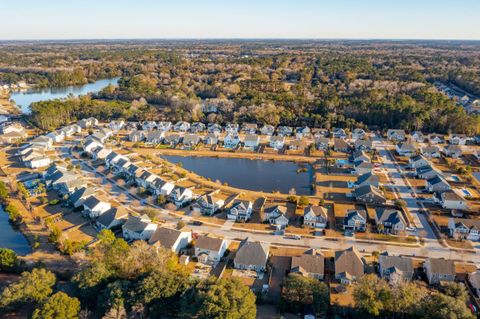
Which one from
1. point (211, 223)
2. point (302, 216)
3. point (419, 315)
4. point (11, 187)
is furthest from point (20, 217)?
point (419, 315)

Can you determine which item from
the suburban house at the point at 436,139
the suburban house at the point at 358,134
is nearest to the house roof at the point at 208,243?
the suburban house at the point at 358,134

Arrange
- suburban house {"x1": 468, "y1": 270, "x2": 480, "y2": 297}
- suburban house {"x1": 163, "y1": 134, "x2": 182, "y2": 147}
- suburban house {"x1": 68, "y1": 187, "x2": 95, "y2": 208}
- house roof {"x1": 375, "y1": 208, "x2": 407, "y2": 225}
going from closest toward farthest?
1. suburban house {"x1": 468, "y1": 270, "x2": 480, "y2": 297}
2. house roof {"x1": 375, "y1": 208, "x2": 407, "y2": 225}
3. suburban house {"x1": 68, "y1": 187, "x2": 95, "y2": 208}
4. suburban house {"x1": 163, "y1": 134, "x2": 182, "y2": 147}

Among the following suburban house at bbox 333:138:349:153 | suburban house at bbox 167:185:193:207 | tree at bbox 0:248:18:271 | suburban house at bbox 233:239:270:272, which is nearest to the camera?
tree at bbox 0:248:18:271

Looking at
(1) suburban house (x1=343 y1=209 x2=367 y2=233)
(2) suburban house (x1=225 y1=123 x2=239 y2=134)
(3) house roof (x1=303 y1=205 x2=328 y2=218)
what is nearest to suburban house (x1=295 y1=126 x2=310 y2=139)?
(2) suburban house (x1=225 y1=123 x2=239 y2=134)

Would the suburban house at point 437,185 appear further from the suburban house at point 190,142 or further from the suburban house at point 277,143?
the suburban house at point 190,142

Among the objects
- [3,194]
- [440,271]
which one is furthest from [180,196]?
[440,271]

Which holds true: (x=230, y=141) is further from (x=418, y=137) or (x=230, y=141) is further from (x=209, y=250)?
(x=418, y=137)

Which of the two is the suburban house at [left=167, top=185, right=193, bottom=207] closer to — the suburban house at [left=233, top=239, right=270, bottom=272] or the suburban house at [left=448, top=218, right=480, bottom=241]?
the suburban house at [left=233, top=239, right=270, bottom=272]
